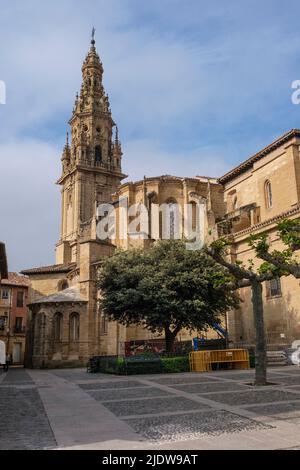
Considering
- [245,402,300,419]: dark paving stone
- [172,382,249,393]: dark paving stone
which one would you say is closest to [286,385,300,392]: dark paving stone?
[172,382,249,393]: dark paving stone

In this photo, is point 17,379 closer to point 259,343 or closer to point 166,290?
point 166,290

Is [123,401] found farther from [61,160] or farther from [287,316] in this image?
[61,160]

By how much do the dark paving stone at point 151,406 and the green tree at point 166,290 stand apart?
12.8m

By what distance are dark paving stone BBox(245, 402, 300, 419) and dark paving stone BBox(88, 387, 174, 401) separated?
3665mm

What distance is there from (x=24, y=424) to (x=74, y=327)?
1071 inches

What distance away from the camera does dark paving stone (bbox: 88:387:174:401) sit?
41.1ft

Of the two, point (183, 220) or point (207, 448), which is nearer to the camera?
point (207, 448)

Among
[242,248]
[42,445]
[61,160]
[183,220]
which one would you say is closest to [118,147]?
[61,160]

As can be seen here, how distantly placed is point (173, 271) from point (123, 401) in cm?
1451

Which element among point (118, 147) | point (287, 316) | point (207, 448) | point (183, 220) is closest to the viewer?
point (207, 448)

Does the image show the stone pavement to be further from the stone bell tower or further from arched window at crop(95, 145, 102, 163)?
arched window at crop(95, 145, 102, 163)

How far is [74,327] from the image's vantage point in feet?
116

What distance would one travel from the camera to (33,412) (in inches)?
394
